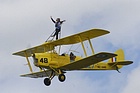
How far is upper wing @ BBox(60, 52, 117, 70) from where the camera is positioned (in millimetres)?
28422

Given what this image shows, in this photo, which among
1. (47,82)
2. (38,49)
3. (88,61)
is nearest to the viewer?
(88,61)

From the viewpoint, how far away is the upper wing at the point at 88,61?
28.4m

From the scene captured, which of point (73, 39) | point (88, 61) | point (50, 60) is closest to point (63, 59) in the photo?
point (50, 60)

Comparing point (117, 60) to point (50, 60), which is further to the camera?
point (117, 60)

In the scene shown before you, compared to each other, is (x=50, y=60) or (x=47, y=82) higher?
(x=50, y=60)

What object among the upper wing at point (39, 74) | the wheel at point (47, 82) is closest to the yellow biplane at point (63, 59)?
the wheel at point (47, 82)

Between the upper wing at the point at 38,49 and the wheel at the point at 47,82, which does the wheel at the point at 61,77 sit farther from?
the upper wing at the point at 38,49

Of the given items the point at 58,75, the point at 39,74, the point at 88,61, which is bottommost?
the point at 58,75

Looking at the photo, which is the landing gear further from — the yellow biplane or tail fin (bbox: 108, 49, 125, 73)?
tail fin (bbox: 108, 49, 125, 73)

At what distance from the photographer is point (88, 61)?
98.0 ft

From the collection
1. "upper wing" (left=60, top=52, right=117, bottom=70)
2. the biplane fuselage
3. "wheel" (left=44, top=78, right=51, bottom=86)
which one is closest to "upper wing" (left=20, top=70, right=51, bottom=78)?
"wheel" (left=44, top=78, right=51, bottom=86)

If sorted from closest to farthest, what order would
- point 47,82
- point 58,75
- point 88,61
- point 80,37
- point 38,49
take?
point 88,61
point 80,37
point 58,75
point 47,82
point 38,49

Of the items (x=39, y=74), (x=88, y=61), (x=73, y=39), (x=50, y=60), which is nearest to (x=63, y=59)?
(x=50, y=60)

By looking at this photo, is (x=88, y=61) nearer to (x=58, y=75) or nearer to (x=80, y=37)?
(x=80, y=37)
